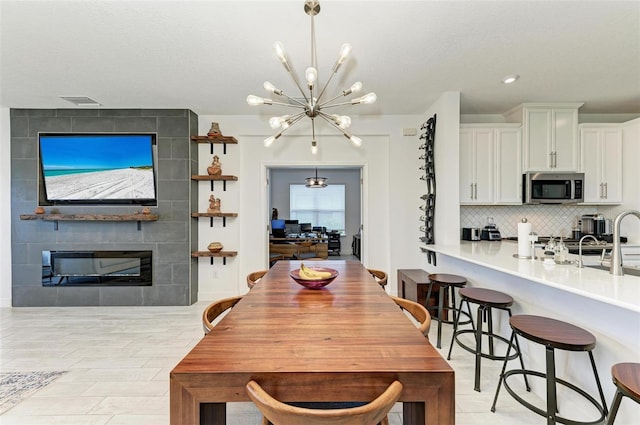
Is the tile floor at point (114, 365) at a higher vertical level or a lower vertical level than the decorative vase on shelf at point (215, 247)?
lower

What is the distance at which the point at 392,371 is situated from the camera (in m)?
0.86

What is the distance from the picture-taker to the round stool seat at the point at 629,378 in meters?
1.01

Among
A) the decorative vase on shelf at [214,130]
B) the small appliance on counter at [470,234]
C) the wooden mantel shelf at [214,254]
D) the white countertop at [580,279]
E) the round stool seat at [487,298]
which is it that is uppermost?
the decorative vase on shelf at [214,130]

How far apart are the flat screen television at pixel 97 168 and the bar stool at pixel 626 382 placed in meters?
4.50

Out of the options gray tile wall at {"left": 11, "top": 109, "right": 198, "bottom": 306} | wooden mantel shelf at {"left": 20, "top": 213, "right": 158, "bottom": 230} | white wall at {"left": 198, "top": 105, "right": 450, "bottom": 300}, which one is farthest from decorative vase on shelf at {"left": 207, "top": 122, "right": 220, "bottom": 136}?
wooden mantel shelf at {"left": 20, "top": 213, "right": 158, "bottom": 230}

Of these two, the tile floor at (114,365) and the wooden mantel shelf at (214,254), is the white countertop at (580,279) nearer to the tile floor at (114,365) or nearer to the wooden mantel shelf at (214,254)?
the tile floor at (114,365)

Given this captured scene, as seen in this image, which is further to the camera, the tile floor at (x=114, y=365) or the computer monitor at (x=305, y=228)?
the computer monitor at (x=305, y=228)

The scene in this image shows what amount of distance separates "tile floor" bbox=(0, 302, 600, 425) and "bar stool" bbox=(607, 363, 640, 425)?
80 cm

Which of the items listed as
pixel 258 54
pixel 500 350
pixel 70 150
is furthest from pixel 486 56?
pixel 70 150

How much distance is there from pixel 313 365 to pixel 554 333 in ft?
4.58

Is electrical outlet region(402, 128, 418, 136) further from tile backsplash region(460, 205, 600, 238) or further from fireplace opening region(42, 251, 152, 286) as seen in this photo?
fireplace opening region(42, 251, 152, 286)

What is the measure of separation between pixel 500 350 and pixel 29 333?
466cm

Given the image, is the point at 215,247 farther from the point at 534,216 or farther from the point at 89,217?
the point at 534,216

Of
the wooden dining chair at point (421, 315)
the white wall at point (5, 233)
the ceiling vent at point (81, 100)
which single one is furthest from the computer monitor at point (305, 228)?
the wooden dining chair at point (421, 315)
